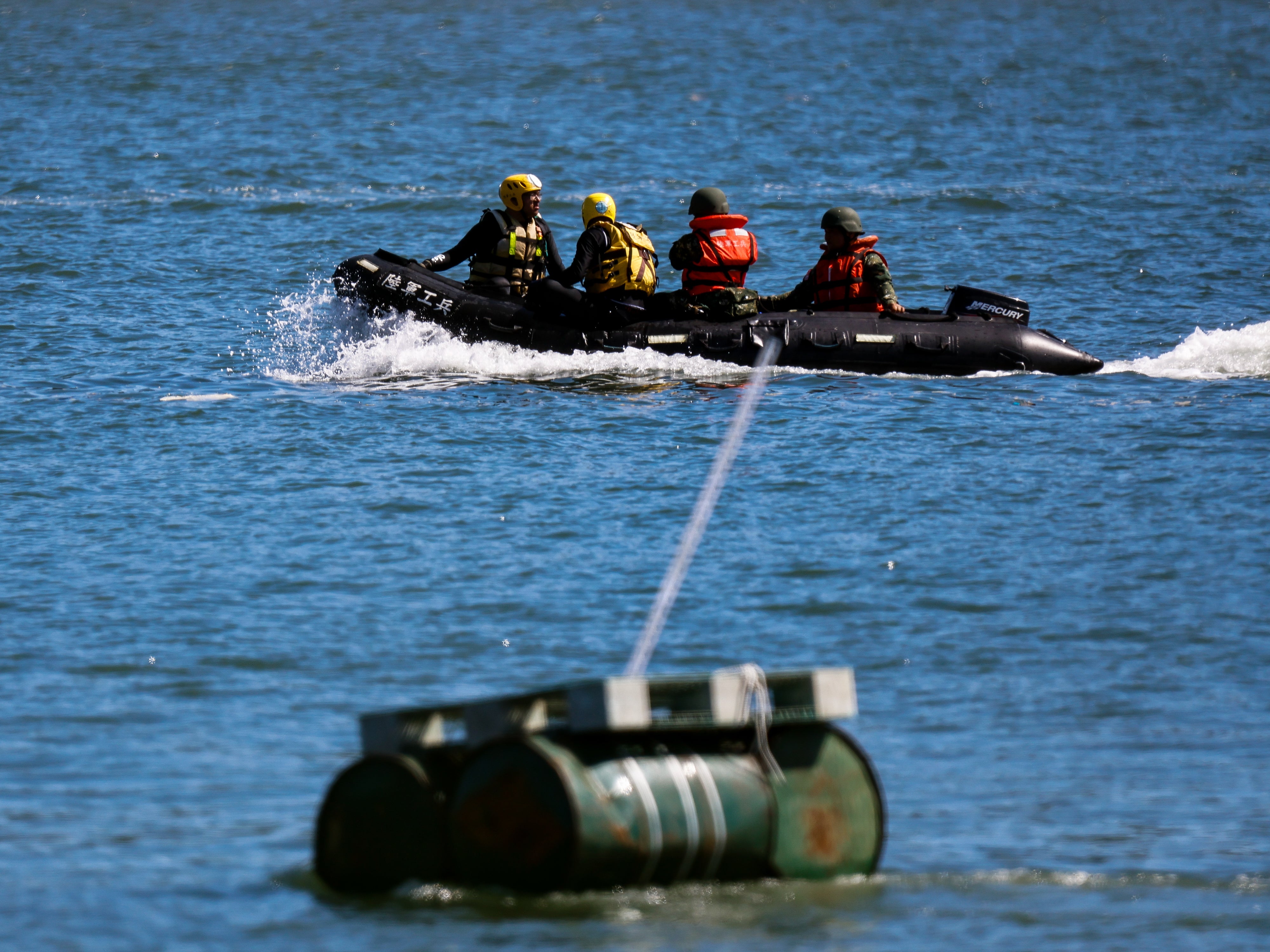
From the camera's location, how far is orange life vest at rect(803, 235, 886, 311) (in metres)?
15.6

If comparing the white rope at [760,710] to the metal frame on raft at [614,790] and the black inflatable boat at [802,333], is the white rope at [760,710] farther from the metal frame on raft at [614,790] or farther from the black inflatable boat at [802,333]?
the black inflatable boat at [802,333]

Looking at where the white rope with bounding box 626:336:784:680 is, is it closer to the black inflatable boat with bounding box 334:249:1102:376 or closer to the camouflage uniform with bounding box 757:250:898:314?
the black inflatable boat with bounding box 334:249:1102:376

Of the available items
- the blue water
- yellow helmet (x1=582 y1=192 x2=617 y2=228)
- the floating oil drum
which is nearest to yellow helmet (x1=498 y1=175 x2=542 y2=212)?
yellow helmet (x1=582 y1=192 x2=617 y2=228)

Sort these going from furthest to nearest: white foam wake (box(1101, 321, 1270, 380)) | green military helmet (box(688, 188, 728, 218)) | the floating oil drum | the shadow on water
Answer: white foam wake (box(1101, 321, 1270, 380)) < green military helmet (box(688, 188, 728, 218)) < the shadow on water < the floating oil drum

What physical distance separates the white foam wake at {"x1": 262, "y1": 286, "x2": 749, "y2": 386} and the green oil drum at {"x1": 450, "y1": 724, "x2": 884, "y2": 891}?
31.0 feet

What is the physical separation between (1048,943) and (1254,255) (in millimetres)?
20132

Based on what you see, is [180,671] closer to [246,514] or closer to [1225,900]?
[246,514]

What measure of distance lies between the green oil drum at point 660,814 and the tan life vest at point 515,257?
33.7 ft

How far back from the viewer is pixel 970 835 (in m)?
6.54

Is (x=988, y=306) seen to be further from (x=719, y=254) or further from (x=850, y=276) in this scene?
(x=719, y=254)

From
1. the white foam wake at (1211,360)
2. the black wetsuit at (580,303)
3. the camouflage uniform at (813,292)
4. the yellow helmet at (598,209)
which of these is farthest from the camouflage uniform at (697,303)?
the white foam wake at (1211,360)

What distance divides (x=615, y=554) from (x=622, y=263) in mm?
5222

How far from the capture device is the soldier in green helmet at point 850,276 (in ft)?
51.0

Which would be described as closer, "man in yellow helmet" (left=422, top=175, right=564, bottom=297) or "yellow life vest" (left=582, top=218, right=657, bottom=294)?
"yellow life vest" (left=582, top=218, right=657, bottom=294)
